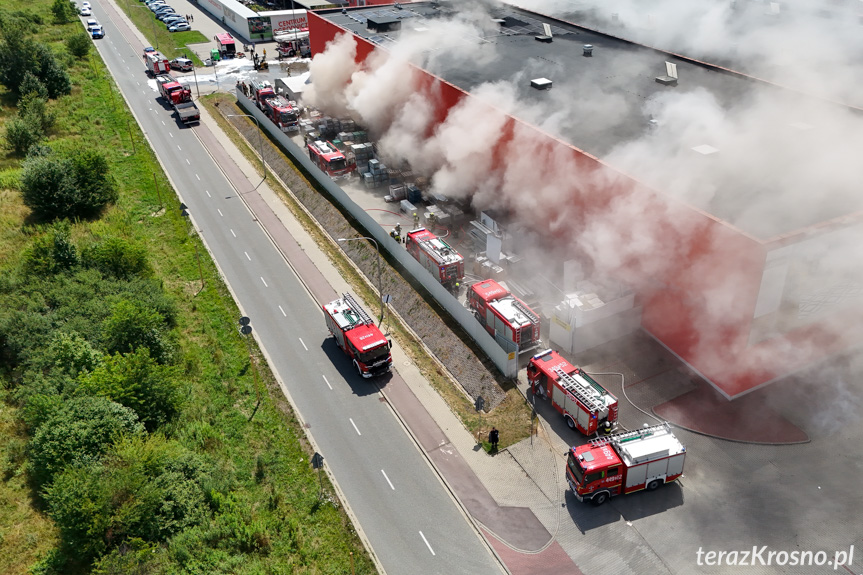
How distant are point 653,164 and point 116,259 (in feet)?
103

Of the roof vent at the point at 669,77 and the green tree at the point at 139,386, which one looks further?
the roof vent at the point at 669,77

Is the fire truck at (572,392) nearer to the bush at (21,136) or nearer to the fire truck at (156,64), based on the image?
the bush at (21,136)

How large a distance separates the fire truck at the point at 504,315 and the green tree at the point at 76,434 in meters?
17.2

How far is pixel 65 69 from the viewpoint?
72375 millimetres

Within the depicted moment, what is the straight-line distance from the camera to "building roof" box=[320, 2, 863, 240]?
91.1ft

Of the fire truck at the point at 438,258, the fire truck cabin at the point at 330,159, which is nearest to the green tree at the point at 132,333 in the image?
the fire truck at the point at 438,258

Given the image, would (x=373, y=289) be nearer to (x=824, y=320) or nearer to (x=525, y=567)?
(x=525, y=567)

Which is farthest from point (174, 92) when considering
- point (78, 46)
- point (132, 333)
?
point (132, 333)

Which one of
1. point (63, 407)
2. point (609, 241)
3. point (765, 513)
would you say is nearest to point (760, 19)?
point (609, 241)

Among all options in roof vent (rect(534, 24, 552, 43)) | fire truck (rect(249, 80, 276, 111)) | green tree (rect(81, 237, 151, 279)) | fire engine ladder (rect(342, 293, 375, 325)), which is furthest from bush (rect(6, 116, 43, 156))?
roof vent (rect(534, 24, 552, 43))

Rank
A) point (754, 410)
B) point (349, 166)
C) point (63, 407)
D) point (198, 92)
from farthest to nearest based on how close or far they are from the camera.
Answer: point (198, 92) → point (349, 166) → point (754, 410) → point (63, 407)

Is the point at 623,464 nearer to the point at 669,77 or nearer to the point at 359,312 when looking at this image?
the point at 359,312

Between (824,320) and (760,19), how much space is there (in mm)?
35567

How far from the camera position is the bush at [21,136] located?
53.4 meters
